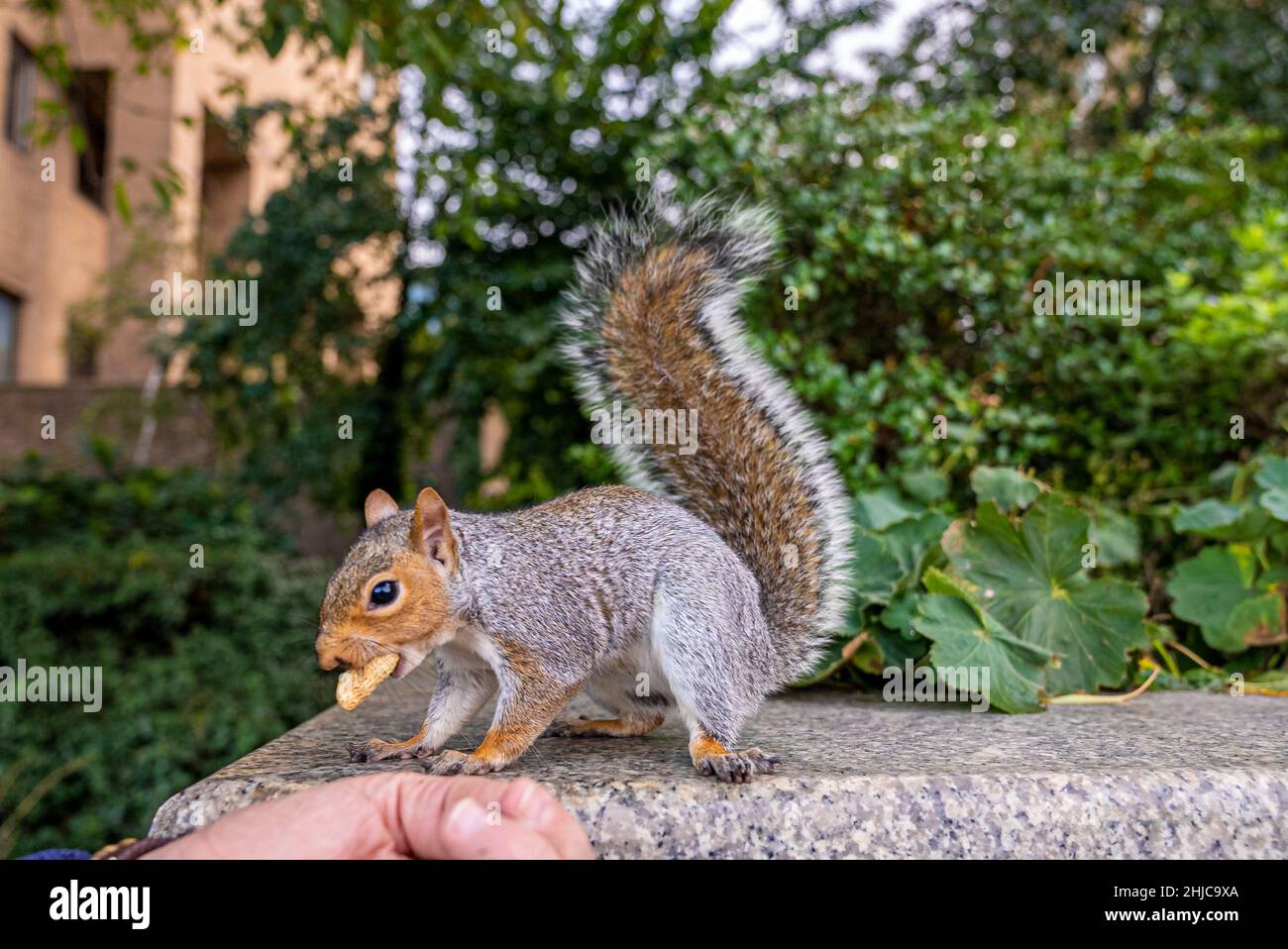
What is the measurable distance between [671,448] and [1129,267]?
1.98 metres

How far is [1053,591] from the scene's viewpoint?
69.3 inches

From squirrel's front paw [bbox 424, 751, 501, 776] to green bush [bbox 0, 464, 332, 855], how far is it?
5.89 feet

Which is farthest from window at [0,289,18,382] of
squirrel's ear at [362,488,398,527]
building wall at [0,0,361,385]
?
squirrel's ear at [362,488,398,527]

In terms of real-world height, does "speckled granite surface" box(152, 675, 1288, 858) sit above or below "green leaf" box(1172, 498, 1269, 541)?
below

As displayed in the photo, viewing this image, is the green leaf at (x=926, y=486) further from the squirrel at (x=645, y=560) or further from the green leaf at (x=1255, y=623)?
the squirrel at (x=645, y=560)

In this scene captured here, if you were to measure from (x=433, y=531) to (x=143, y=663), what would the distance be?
278 centimetres

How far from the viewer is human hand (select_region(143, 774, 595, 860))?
32.6 inches

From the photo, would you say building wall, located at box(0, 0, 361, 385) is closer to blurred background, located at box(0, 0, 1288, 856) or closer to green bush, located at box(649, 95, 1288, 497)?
blurred background, located at box(0, 0, 1288, 856)

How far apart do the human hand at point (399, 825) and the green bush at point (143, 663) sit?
78.0 inches

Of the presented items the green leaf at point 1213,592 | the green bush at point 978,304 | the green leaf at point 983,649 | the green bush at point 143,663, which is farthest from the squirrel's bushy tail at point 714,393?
the green bush at point 143,663

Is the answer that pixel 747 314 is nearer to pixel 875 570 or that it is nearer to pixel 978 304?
pixel 978 304

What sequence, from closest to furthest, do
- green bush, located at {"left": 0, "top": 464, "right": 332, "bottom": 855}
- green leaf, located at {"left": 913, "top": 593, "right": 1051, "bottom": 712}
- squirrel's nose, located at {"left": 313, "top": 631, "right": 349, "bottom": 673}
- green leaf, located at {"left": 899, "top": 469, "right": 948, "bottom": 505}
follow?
squirrel's nose, located at {"left": 313, "top": 631, "right": 349, "bottom": 673} < green leaf, located at {"left": 913, "top": 593, "right": 1051, "bottom": 712} < green leaf, located at {"left": 899, "top": 469, "right": 948, "bottom": 505} < green bush, located at {"left": 0, "top": 464, "right": 332, "bottom": 855}

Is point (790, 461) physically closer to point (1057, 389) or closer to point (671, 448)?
point (671, 448)

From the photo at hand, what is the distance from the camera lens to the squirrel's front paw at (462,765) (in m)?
1.07
